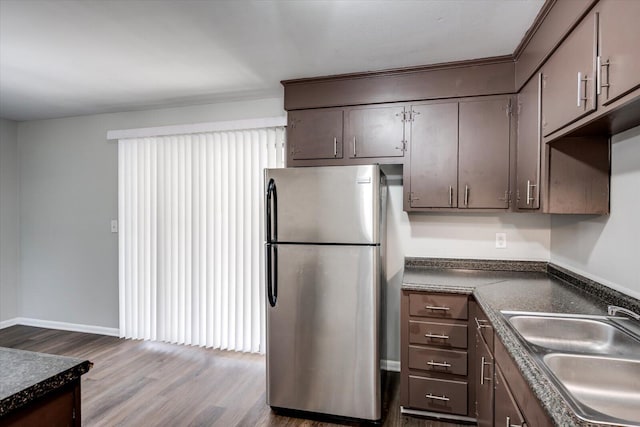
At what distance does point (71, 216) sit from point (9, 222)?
800 millimetres

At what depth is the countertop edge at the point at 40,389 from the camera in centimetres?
76

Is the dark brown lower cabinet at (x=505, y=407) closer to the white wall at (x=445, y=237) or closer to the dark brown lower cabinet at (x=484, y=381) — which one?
the dark brown lower cabinet at (x=484, y=381)

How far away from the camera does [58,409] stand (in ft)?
2.98

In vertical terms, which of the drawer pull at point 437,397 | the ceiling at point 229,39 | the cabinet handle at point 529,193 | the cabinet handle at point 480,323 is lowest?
the drawer pull at point 437,397

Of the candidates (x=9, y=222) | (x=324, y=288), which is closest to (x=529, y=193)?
(x=324, y=288)

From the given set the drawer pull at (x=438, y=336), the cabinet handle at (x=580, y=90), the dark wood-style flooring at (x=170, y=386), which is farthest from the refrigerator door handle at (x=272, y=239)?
the cabinet handle at (x=580, y=90)

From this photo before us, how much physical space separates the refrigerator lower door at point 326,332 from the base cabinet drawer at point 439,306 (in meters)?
0.26

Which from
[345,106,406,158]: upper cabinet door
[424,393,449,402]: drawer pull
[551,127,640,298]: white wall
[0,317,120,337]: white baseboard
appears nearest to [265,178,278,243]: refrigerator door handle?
[345,106,406,158]: upper cabinet door

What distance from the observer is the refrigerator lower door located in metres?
2.18

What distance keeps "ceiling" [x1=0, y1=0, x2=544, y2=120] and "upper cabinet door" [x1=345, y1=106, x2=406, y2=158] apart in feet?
1.01

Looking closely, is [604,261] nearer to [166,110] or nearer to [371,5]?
[371,5]

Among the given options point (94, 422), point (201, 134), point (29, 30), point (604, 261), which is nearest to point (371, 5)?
point (604, 261)

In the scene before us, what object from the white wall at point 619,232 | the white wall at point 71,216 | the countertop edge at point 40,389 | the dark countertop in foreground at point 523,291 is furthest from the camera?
the white wall at point 71,216

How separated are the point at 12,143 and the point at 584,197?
5.41 metres
